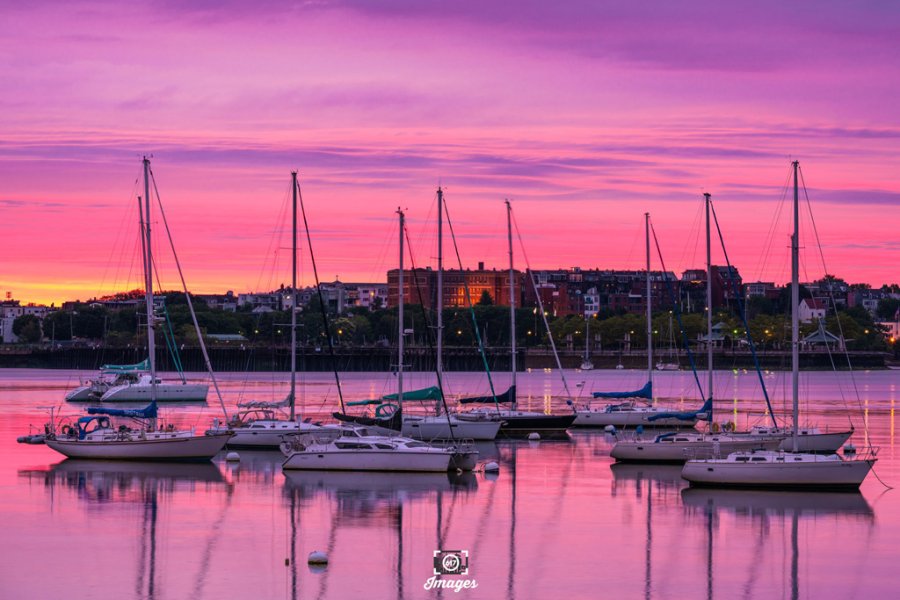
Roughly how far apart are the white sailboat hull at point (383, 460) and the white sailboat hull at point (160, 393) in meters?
51.8

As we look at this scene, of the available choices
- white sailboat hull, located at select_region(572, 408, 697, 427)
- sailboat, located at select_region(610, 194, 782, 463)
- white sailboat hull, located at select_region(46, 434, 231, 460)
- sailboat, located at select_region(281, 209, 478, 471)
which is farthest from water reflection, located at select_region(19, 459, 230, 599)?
white sailboat hull, located at select_region(572, 408, 697, 427)

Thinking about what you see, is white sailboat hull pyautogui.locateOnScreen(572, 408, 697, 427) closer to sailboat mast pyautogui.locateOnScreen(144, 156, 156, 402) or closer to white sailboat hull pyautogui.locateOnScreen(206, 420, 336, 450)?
white sailboat hull pyautogui.locateOnScreen(206, 420, 336, 450)

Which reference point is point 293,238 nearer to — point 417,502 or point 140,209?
point 140,209

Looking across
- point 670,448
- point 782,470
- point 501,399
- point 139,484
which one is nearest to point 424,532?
point 782,470

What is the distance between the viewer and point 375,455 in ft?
154

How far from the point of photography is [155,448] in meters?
51.1

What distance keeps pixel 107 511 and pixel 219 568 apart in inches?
387

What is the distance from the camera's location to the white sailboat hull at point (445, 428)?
6000 cm

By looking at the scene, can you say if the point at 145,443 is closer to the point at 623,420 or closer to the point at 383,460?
the point at 383,460

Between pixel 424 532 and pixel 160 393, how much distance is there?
6880cm

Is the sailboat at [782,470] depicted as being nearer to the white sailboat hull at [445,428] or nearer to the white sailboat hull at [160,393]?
the white sailboat hull at [445,428]

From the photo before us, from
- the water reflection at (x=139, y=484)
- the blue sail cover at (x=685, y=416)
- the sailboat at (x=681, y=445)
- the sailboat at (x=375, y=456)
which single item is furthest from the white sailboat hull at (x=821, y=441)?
the water reflection at (x=139, y=484)

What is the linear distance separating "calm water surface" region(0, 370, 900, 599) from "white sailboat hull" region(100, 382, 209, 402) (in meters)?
42.5

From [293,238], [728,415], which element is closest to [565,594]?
[293,238]
